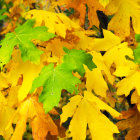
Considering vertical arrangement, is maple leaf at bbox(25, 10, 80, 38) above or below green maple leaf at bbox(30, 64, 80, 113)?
above

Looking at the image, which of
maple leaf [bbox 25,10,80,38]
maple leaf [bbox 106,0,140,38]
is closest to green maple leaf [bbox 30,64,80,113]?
maple leaf [bbox 25,10,80,38]

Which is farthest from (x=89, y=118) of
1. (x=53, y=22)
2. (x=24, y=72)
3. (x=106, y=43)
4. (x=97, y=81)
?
(x=53, y=22)

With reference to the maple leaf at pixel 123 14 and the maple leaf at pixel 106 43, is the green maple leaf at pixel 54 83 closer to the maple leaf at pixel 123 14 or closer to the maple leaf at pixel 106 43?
the maple leaf at pixel 106 43

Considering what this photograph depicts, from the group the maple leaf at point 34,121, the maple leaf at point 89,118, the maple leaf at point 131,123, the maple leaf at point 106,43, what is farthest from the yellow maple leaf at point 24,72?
the maple leaf at point 131,123

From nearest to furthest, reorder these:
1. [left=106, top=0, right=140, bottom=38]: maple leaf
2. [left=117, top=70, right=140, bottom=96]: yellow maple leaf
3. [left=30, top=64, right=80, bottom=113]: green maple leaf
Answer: [left=30, top=64, right=80, bottom=113]: green maple leaf, [left=117, top=70, right=140, bottom=96]: yellow maple leaf, [left=106, top=0, right=140, bottom=38]: maple leaf

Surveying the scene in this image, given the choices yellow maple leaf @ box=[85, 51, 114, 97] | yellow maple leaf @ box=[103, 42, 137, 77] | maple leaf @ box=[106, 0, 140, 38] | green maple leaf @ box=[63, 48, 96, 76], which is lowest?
yellow maple leaf @ box=[85, 51, 114, 97]

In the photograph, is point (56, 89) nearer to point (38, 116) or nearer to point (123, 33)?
point (38, 116)

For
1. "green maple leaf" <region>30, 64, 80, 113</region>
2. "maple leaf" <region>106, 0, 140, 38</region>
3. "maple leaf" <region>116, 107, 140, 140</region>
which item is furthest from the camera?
"maple leaf" <region>116, 107, 140, 140</region>

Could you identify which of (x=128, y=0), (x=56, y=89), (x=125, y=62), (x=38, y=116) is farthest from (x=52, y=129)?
(x=128, y=0)

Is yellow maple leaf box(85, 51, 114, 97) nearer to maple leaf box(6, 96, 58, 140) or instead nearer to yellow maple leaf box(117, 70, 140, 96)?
yellow maple leaf box(117, 70, 140, 96)
